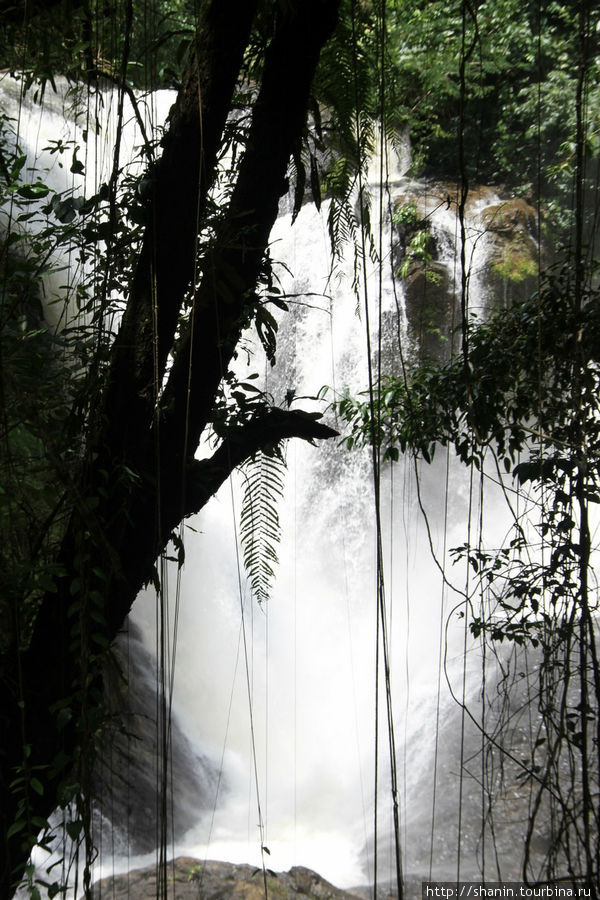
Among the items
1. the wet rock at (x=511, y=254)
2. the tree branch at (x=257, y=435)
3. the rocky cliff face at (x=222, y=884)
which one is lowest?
the rocky cliff face at (x=222, y=884)

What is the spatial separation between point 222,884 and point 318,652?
3.07m

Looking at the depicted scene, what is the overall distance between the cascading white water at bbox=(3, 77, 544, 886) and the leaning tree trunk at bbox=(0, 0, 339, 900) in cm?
252

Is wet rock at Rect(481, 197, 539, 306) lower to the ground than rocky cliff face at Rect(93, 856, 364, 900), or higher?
higher

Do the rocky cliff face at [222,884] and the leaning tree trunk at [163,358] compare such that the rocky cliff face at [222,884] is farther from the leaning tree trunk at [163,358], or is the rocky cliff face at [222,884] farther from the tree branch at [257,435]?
the tree branch at [257,435]

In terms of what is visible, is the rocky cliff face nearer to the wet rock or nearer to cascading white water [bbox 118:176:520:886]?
cascading white water [bbox 118:176:520:886]

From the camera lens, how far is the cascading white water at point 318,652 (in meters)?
4.22

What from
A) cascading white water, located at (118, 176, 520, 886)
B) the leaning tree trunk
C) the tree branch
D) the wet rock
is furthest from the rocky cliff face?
the wet rock

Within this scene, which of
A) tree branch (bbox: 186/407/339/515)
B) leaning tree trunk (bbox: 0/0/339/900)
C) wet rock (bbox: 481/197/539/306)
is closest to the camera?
leaning tree trunk (bbox: 0/0/339/900)

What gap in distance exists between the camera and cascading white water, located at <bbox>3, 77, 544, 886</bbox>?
13.9 ft

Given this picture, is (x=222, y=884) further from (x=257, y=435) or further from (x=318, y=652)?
(x=318, y=652)

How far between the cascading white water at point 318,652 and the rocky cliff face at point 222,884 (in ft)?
2.11

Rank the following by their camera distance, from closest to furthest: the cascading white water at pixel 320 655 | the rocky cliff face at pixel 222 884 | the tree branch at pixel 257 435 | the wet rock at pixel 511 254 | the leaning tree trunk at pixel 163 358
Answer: the leaning tree trunk at pixel 163 358 < the tree branch at pixel 257 435 < the rocky cliff face at pixel 222 884 < the cascading white water at pixel 320 655 < the wet rock at pixel 511 254

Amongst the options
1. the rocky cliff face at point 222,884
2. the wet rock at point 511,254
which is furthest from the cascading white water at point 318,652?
the rocky cliff face at point 222,884

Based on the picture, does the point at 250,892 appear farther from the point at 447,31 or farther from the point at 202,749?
the point at 447,31
